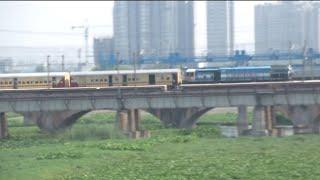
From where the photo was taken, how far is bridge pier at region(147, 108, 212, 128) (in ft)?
225

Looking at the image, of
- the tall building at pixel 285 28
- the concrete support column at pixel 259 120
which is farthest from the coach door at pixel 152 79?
the tall building at pixel 285 28

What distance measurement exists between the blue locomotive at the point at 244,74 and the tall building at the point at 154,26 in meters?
83.0

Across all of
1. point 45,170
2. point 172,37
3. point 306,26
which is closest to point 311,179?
point 45,170

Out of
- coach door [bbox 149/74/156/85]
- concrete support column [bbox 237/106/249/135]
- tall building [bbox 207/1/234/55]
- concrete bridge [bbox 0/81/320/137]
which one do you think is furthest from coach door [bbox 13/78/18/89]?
tall building [bbox 207/1/234/55]

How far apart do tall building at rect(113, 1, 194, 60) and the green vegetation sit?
101 metres

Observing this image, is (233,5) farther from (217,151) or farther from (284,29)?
(217,151)

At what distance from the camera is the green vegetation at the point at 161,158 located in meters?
29.3

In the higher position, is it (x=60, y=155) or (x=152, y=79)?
(x=152, y=79)

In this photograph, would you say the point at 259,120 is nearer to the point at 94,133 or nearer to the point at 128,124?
the point at 128,124

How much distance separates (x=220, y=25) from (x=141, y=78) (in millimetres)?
100159

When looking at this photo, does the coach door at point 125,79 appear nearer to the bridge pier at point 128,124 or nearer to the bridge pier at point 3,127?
the bridge pier at point 128,124

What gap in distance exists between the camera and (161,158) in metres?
37.0

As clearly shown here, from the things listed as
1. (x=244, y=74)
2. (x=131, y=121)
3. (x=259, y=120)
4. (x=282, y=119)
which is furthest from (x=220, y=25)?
(x=259, y=120)

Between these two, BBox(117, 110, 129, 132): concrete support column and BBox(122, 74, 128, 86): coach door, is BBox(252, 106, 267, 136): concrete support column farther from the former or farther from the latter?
BBox(122, 74, 128, 86): coach door
